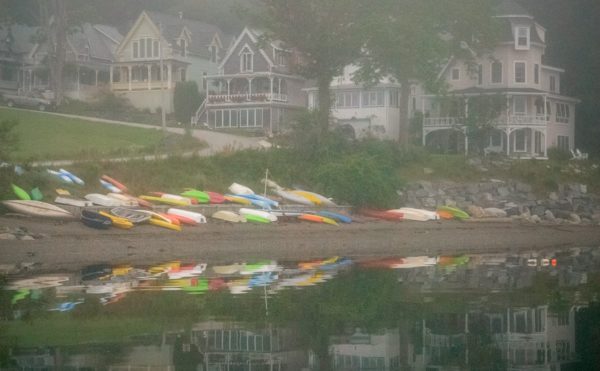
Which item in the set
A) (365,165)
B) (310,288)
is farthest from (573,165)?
(310,288)

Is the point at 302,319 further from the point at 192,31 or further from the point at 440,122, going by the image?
the point at 192,31

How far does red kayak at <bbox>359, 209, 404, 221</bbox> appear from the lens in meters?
47.5

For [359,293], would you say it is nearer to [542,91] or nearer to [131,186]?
[131,186]

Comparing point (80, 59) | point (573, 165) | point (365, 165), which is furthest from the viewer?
point (80, 59)

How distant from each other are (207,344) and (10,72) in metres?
80.3

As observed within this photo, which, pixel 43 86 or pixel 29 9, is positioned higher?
pixel 29 9

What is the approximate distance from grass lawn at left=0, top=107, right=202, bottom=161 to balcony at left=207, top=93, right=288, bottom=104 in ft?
43.8

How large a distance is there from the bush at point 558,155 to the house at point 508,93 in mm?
1615

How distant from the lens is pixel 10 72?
92062 millimetres

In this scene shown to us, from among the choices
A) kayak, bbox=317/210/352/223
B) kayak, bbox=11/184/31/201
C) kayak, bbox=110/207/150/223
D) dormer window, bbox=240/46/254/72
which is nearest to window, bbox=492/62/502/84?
dormer window, bbox=240/46/254/72

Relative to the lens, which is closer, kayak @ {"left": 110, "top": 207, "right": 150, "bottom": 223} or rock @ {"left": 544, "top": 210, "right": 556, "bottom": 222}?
kayak @ {"left": 110, "top": 207, "right": 150, "bottom": 223}

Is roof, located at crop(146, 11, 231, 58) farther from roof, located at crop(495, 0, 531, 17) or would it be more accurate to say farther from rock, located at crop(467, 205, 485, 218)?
rock, located at crop(467, 205, 485, 218)

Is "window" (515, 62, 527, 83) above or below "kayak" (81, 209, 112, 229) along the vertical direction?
above

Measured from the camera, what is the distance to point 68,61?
8644cm
